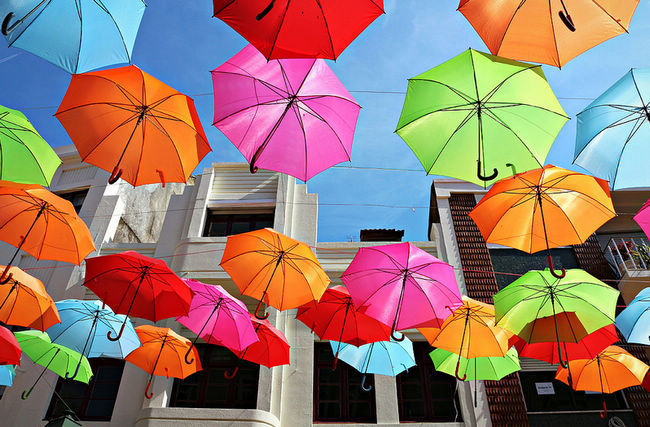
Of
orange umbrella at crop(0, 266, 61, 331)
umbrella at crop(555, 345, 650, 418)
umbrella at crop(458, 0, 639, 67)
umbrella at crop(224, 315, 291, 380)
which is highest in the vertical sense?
umbrella at crop(458, 0, 639, 67)

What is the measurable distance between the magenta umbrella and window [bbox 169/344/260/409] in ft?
16.1

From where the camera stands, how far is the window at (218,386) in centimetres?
996

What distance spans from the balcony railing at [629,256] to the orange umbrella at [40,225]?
1311 cm

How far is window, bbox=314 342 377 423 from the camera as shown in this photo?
9.88m

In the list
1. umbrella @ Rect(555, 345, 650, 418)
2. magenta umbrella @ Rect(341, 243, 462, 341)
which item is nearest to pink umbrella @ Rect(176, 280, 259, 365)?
magenta umbrella @ Rect(341, 243, 462, 341)

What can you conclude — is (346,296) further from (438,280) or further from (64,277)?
(64,277)

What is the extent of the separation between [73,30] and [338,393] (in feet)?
30.4

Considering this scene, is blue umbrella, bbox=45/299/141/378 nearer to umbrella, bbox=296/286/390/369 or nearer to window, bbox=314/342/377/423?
umbrella, bbox=296/286/390/369

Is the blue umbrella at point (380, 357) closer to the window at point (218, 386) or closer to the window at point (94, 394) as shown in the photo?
the window at point (218, 386)

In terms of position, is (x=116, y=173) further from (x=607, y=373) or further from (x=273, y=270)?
(x=607, y=373)

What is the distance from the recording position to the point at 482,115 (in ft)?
17.0

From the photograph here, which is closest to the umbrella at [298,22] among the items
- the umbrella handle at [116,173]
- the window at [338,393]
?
the umbrella handle at [116,173]

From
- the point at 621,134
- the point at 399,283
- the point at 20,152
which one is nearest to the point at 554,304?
the point at 399,283

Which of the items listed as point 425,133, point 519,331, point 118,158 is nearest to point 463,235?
point 519,331
